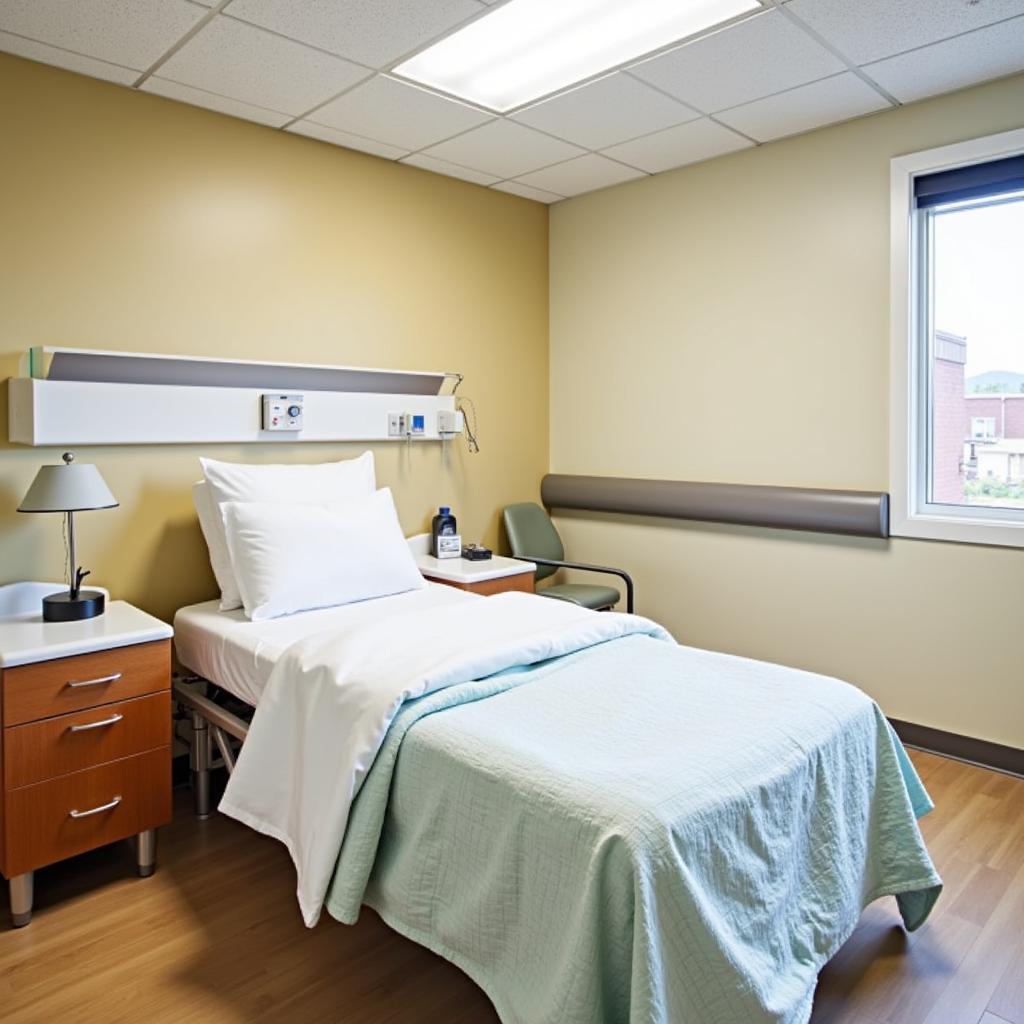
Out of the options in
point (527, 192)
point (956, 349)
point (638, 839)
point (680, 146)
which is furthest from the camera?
point (527, 192)

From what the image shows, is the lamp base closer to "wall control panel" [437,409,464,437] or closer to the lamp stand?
the lamp stand

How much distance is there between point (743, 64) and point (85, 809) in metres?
3.18

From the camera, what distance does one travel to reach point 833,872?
195cm

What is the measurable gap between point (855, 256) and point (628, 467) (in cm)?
148

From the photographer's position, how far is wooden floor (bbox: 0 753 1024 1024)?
77.4 inches

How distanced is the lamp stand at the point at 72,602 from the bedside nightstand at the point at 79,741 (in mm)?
40

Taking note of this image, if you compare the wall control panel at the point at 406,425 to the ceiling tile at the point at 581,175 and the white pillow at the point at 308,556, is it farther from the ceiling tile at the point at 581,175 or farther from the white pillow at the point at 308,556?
the ceiling tile at the point at 581,175

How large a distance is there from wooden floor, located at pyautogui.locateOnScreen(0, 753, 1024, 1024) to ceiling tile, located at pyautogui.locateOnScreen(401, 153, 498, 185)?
2.98 m

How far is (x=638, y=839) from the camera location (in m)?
1.52

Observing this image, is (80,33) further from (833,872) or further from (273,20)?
(833,872)

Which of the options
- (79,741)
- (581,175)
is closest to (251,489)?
(79,741)

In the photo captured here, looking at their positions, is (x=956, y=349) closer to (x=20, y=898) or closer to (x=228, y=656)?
(x=228, y=656)

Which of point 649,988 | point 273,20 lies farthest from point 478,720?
point 273,20

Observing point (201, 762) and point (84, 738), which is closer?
point (84, 738)
